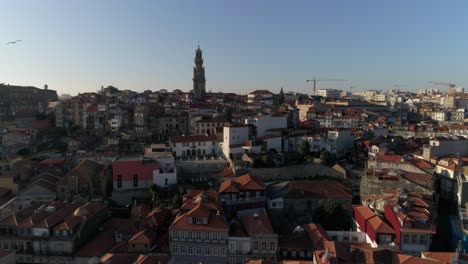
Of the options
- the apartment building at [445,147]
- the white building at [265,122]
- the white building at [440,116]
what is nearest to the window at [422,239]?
the apartment building at [445,147]

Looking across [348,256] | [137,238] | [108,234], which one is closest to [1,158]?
[108,234]

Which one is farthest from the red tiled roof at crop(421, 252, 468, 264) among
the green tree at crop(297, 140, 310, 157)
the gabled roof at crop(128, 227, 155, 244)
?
the green tree at crop(297, 140, 310, 157)

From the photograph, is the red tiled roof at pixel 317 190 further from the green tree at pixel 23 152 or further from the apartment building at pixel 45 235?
the green tree at pixel 23 152

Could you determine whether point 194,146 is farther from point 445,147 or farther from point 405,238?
point 445,147

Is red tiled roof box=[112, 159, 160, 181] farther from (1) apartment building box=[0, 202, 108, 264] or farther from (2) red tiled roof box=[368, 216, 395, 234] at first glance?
(2) red tiled roof box=[368, 216, 395, 234]

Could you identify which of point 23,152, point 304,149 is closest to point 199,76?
point 23,152

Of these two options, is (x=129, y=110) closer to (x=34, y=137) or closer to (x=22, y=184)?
(x=34, y=137)
